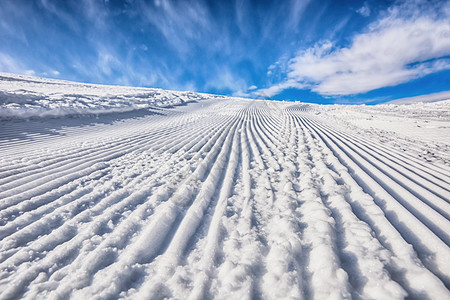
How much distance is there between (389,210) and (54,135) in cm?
674

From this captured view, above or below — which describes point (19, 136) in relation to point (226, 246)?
above

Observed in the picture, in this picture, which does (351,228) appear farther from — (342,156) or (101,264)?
(342,156)

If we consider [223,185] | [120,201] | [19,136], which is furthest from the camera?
[19,136]

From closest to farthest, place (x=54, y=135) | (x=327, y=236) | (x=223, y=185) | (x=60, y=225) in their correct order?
(x=327, y=236)
(x=60, y=225)
(x=223, y=185)
(x=54, y=135)

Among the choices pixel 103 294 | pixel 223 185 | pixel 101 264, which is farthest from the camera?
pixel 223 185

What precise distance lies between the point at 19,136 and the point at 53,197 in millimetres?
4028

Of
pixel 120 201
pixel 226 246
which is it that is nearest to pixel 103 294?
pixel 226 246

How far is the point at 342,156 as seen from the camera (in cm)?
342

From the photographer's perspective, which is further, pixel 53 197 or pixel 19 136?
pixel 19 136

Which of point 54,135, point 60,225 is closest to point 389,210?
point 60,225

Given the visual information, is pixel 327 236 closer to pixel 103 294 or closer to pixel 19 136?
pixel 103 294

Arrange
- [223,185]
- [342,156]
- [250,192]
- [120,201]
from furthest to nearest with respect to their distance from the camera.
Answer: [342,156], [223,185], [250,192], [120,201]

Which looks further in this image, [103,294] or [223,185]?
[223,185]

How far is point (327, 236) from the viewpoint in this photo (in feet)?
4.62
